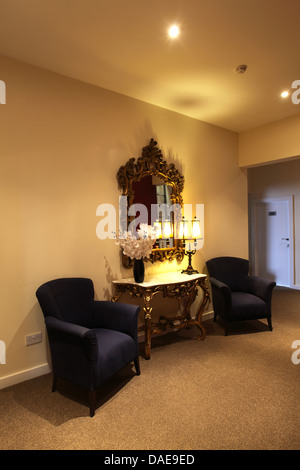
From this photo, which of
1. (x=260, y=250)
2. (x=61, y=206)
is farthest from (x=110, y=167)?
(x=260, y=250)

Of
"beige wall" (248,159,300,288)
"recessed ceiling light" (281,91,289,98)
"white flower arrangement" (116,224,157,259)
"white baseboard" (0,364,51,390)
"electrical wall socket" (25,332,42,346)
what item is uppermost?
"recessed ceiling light" (281,91,289,98)

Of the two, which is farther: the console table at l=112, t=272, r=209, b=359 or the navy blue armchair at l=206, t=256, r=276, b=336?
the navy blue armchair at l=206, t=256, r=276, b=336

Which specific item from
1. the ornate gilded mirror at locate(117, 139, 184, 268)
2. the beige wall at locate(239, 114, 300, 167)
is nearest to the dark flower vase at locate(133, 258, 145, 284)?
the ornate gilded mirror at locate(117, 139, 184, 268)

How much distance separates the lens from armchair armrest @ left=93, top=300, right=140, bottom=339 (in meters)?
2.68

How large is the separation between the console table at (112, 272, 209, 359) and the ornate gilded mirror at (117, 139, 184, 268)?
0.31 m

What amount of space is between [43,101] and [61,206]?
1016 mm

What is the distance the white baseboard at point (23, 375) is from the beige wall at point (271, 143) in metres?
4.07

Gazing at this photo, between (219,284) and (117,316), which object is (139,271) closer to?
(117,316)

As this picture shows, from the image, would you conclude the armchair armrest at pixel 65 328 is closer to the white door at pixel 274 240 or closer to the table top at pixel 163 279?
the table top at pixel 163 279

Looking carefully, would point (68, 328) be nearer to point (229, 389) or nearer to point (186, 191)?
point (229, 389)

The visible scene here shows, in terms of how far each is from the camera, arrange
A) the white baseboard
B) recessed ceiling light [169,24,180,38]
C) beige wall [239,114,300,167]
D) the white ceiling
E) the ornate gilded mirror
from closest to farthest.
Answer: the white ceiling, recessed ceiling light [169,24,180,38], the white baseboard, the ornate gilded mirror, beige wall [239,114,300,167]

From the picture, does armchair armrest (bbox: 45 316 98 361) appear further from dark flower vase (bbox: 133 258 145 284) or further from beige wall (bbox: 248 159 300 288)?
beige wall (bbox: 248 159 300 288)

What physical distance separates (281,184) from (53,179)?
208 inches

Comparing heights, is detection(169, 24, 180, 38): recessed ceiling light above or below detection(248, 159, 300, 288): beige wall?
above
